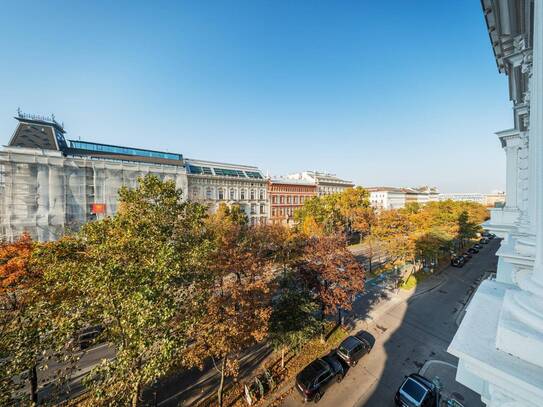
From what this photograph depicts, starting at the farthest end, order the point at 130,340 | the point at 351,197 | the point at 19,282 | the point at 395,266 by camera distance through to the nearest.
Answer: the point at 351,197
the point at 395,266
the point at 19,282
the point at 130,340

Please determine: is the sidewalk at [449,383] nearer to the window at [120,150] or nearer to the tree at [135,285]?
the tree at [135,285]

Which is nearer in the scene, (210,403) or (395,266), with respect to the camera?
(210,403)

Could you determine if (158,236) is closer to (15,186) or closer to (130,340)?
(130,340)

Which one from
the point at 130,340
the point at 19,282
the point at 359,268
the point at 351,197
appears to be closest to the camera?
the point at 130,340

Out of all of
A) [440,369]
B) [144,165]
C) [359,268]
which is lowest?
[440,369]

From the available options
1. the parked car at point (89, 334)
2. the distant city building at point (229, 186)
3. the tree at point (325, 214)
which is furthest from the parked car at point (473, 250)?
the parked car at point (89, 334)

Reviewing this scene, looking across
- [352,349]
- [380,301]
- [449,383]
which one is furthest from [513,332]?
[380,301]

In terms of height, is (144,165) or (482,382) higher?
(144,165)

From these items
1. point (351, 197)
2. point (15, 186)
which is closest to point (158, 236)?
point (15, 186)
